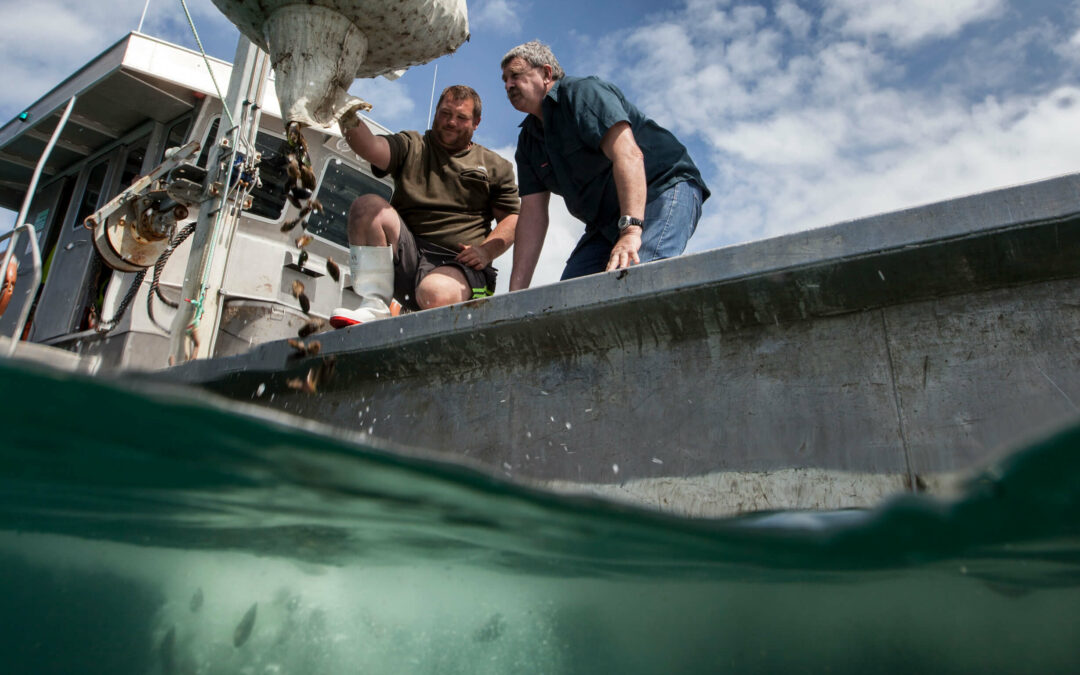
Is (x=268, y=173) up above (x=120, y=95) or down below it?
below

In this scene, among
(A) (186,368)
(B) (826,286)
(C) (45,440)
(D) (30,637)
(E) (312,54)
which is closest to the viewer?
(B) (826,286)

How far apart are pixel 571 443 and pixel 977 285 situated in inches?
57.2

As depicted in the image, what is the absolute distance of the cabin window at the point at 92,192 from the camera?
9094mm

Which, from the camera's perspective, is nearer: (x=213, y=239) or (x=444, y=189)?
(x=444, y=189)

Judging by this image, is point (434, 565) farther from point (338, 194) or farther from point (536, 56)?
point (338, 194)

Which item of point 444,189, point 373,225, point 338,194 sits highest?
point 338,194

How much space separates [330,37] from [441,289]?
1492 millimetres

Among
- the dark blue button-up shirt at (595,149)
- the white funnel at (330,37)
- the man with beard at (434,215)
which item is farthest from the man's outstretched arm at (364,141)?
the dark blue button-up shirt at (595,149)

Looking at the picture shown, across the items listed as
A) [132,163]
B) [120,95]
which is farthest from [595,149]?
[132,163]

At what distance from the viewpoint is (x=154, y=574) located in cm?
506

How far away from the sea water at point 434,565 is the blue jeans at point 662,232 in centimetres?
141

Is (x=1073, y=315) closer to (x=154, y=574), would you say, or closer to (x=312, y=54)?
(x=312, y=54)

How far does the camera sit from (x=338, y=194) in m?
8.76

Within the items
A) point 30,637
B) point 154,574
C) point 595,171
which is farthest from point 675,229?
point 30,637
